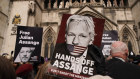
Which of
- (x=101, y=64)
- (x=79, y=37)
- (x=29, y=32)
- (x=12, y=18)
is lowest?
(x=101, y=64)

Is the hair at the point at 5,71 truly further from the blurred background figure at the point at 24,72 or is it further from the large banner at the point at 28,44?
the large banner at the point at 28,44

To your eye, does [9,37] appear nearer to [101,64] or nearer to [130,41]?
[101,64]

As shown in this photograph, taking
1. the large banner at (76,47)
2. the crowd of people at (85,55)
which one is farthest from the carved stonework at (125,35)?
the large banner at (76,47)

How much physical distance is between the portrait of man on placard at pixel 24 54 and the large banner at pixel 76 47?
2504 mm

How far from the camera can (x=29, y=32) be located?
4.76 metres

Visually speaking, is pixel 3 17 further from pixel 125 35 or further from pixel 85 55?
pixel 125 35

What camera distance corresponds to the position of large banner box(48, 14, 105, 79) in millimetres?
2311

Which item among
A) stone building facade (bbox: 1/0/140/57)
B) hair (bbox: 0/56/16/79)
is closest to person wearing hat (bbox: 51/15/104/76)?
hair (bbox: 0/56/16/79)

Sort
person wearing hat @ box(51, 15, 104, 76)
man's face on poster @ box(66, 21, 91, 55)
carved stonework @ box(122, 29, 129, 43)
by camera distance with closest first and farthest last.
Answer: person wearing hat @ box(51, 15, 104, 76), man's face on poster @ box(66, 21, 91, 55), carved stonework @ box(122, 29, 129, 43)

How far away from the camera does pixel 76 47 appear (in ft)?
8.08

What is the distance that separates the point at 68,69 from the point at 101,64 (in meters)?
0.65

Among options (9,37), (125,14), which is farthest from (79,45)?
(125,14)

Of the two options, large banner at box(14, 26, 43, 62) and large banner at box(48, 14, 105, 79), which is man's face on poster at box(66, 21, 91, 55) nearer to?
large banner at box(48, 14, 105, 79)

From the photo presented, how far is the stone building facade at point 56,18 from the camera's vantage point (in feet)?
48.1
